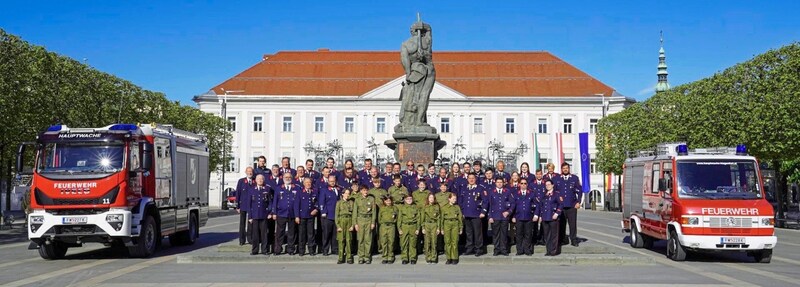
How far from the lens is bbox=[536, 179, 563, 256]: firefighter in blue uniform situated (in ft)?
56.4

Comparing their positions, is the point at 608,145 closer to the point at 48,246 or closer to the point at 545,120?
the point at 545,120

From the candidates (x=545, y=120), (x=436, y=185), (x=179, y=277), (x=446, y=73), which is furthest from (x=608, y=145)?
(x=179, y=277)

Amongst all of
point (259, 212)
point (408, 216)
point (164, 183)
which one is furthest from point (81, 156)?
point (408, 216)

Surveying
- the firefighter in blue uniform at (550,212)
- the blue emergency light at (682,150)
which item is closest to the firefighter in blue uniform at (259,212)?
the firefighter in blue uniform at (550,212)

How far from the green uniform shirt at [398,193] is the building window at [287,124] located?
216 ft

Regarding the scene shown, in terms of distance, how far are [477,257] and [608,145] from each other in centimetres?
4956

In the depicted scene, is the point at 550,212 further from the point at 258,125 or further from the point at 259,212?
the point at 258,125

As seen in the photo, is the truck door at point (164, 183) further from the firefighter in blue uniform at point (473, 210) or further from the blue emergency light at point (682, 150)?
the blue emergency light at point (682, 150)

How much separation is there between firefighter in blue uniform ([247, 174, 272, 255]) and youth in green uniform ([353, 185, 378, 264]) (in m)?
2.30

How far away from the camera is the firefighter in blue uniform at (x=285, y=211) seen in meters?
17.1

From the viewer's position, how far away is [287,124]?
82.4m

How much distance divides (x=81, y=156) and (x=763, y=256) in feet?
47.2

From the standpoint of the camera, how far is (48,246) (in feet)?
60.3

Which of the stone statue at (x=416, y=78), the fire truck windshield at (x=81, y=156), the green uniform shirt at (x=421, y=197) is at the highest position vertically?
the stone statue at (x=416, y=78)
